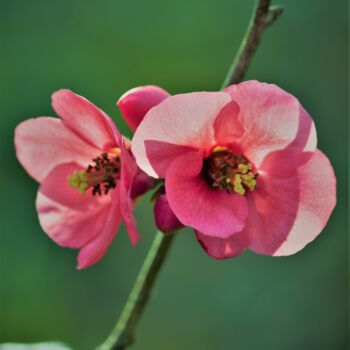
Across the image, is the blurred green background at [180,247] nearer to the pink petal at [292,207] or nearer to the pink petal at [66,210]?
the pink petal at [66,210]

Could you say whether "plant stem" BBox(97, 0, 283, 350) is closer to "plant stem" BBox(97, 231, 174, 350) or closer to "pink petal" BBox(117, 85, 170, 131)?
"plant stem" BBox(97, 231, 174, 350)

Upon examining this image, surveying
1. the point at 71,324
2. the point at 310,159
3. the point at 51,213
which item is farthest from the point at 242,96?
the point at 71,324

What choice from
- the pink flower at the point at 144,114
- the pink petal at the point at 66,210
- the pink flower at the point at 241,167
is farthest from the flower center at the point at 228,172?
the pink petal at the point at 66,210

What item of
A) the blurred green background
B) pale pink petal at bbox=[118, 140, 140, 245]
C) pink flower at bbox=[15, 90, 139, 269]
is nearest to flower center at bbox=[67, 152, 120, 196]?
pink flower at bbox=[15, 90, 139, 269]

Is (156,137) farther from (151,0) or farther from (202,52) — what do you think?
(151,0)

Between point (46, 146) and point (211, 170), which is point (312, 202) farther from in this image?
point (46, 146)
